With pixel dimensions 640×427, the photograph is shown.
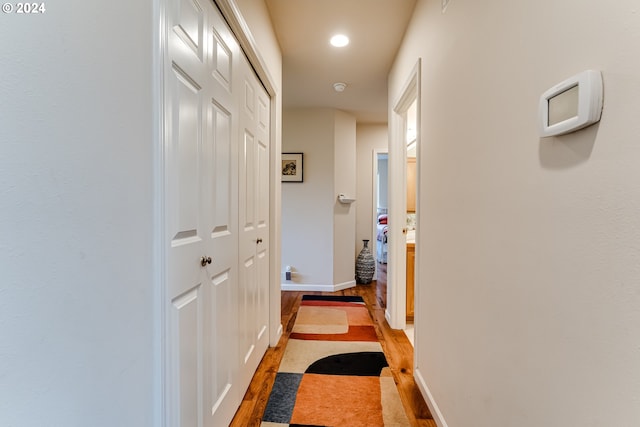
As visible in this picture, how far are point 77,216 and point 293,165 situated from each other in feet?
12.2

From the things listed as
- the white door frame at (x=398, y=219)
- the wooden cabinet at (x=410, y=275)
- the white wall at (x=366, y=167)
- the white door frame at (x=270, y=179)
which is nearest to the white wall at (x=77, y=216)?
the white door frame at (x=270, y=179)

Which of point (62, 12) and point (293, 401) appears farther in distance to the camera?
point (293, 401)

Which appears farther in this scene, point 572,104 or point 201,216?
point 201,216

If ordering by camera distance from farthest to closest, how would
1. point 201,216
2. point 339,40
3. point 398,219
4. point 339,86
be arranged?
point 339,86 → point 398,219 → point 339,40 → point 201,216

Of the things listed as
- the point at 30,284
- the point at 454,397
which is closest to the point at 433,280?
the point at 454,397

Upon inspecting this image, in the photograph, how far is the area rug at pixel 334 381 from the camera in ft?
5.34

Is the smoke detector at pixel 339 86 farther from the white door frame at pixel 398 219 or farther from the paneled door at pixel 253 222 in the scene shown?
the paneled door at pixel 253 222

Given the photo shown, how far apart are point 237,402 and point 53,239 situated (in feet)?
4.77

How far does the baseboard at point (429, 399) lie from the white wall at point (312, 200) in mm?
2422

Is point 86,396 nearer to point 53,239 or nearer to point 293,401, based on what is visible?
point 53,239

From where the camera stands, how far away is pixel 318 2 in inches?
83.3

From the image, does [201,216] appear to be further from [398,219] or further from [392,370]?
[398,219]

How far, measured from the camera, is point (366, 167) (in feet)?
16.4

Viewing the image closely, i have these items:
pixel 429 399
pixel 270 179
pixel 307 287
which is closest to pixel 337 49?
pixel 270 179
